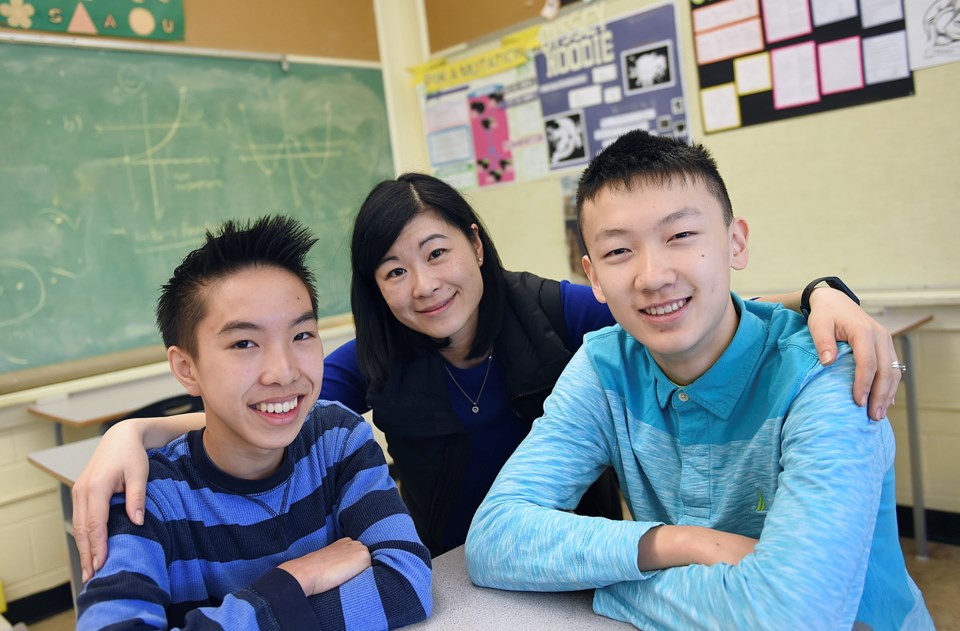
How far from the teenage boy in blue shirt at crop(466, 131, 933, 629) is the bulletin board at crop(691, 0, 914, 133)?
6.40ft

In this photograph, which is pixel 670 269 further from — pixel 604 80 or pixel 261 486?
pixel 604 80

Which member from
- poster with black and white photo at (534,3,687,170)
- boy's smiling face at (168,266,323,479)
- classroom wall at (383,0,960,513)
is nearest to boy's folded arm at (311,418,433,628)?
boy's smiling face at (168,266,323,479)

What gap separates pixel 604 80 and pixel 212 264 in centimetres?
271

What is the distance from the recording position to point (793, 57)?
2803 millimetres

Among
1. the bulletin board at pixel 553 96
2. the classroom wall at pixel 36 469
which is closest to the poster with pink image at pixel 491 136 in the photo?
the bulletin board at pixel 553 96

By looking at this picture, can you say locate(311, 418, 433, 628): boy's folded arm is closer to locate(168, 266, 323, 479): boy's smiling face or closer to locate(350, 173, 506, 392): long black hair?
locate(168, 266, 323, 479): boy's smiling face

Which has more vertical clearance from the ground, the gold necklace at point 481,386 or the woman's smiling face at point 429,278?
the woman's smiling face at point 429,278

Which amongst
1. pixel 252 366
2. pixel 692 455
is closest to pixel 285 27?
pixel 252 366

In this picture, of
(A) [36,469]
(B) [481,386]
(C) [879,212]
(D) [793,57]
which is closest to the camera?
(B) [481,386]

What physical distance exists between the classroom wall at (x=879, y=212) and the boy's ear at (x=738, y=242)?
1.89 meters

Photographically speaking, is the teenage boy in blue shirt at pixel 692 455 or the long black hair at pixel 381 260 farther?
the long black hair at pixel 381 260

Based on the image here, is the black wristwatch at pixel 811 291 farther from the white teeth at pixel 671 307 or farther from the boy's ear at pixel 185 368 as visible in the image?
the boy's ear at pixel 185 368

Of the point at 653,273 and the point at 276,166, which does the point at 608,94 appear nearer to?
the point at 276,166

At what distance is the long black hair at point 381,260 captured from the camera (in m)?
1.48
